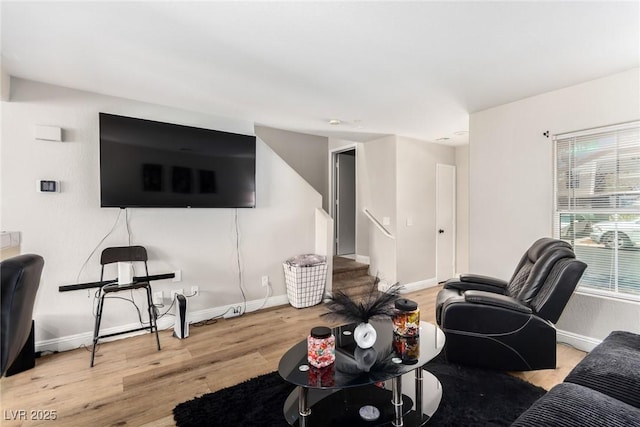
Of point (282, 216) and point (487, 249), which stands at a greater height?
point (282, 216)

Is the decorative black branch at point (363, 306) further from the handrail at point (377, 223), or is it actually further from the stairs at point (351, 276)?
the handrail at point (377, 223)

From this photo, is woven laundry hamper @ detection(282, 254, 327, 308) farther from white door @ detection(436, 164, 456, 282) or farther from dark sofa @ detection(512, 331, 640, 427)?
dark sofa @ detection(512, 331, 640, 427)

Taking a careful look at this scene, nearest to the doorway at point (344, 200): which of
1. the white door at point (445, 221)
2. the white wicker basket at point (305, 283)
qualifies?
the white door at point (445, 221)

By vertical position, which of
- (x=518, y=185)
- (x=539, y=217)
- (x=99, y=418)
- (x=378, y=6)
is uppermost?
(x=378, y=6)

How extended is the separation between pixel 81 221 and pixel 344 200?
3822mm

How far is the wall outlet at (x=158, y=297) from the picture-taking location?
3.05 m

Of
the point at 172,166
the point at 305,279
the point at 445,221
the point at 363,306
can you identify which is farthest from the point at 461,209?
the point at 172,166

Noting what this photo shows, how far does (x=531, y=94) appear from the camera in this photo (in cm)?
286

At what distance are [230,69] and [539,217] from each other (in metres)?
3.12

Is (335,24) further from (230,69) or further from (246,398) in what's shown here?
(246,398)

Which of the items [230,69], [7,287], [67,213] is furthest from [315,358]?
[67,213]

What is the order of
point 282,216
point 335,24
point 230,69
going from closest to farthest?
point 335,24
point 230,69
point 282,216

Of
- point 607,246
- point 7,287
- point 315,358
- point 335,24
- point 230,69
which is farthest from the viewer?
point 607,246

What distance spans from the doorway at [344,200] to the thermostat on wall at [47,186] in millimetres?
3711
